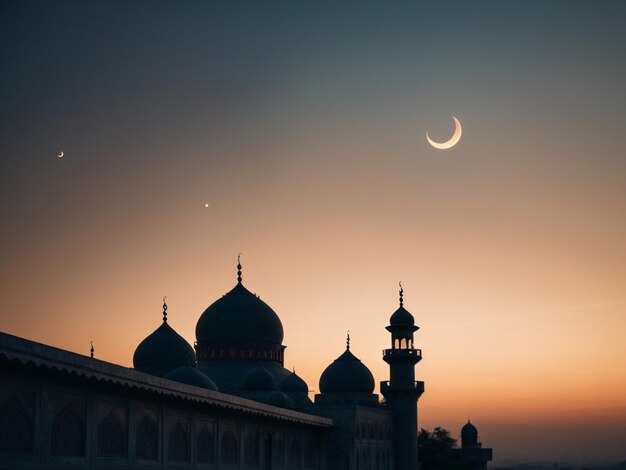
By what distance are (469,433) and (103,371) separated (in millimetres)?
64896

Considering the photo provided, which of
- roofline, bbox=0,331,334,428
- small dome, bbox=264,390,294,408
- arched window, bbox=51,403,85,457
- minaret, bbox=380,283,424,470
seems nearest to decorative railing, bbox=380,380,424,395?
minaret, bbox=380,283,424,470

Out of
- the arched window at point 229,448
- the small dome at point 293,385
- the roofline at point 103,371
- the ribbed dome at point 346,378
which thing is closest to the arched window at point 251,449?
the arched window at point 229,448

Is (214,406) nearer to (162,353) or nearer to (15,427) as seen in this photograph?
(15,427)

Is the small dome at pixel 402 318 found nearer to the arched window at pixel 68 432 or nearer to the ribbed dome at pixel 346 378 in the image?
the ribbed dome at pixel 346 378

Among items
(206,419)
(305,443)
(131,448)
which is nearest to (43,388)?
(131,448)

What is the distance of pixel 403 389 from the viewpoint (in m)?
60.4

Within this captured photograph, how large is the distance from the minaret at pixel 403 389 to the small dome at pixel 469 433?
84.0ft

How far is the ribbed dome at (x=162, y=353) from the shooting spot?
51562 mm

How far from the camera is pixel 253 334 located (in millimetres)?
59125

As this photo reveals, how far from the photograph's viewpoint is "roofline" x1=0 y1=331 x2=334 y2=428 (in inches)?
800

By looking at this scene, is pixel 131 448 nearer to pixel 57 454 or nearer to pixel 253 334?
pixel 57 454

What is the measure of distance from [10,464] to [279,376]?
38.1m

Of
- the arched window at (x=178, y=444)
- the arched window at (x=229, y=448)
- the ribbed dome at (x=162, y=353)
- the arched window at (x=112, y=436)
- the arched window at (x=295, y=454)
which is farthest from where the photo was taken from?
the ribbed dome at (x=162, y=353)

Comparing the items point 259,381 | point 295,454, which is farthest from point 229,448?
point 259,381
